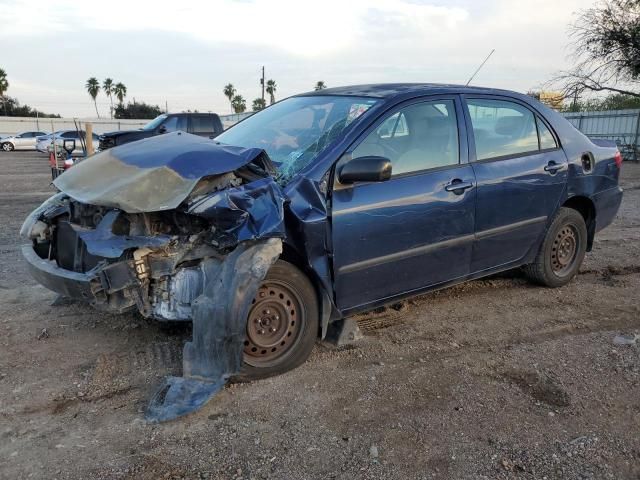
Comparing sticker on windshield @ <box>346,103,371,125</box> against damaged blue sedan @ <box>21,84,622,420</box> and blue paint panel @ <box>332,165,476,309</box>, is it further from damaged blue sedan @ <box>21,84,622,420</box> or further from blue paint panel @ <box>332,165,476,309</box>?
blue paint panel @ <box>332,165,476,309</box>

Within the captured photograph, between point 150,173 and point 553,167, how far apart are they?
3354 mm

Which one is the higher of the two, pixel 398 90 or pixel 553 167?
pixel 398 90

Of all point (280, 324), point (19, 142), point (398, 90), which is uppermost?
point (19, 142)

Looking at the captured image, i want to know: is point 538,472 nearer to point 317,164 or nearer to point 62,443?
point 317,164

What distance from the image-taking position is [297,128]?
404 cm

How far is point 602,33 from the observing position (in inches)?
841

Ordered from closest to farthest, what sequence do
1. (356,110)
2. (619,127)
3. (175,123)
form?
(356,110) < (175,123) < (619,127)

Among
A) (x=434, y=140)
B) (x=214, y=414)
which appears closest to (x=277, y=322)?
(x=214, y=414)

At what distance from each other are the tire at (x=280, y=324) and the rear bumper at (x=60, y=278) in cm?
99

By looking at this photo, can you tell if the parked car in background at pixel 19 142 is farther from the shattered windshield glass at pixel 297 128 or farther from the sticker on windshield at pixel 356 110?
the sticker on windshield at pixel 356 110

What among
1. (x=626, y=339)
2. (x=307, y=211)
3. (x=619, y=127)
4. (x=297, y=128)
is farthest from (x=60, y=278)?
(x=619, y=127)

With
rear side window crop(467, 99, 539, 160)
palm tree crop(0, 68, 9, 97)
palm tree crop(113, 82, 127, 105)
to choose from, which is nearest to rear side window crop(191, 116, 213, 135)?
rear side window crop(467, 99, 539, 160)

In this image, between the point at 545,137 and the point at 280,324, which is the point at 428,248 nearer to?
the point at 280,324

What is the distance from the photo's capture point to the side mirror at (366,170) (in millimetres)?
3320
